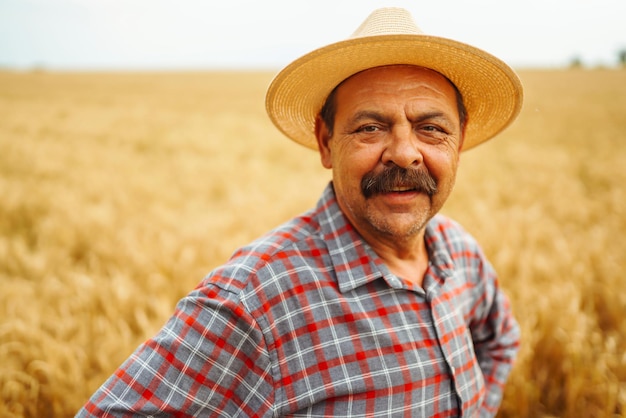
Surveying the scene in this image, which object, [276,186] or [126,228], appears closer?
[126,228]

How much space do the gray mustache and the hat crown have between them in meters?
0.43

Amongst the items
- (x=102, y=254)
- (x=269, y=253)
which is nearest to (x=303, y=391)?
(x=269, y=253)

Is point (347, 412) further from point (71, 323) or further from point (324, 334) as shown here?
point (71, 323)

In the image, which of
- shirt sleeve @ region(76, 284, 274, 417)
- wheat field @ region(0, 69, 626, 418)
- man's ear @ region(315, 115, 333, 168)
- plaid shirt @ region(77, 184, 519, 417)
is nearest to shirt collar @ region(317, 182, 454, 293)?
plaid shirt @ region(77, 184, 519, 417)

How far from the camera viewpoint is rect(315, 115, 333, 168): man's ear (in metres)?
1.73

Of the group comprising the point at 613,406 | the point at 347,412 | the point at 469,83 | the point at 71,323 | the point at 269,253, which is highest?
the point at 469,83

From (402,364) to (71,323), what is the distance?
2193 mm

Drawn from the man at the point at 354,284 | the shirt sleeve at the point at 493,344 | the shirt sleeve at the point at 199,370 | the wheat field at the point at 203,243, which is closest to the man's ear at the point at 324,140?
the man at the point at 354,284

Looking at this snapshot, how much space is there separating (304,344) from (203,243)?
283 centimetres

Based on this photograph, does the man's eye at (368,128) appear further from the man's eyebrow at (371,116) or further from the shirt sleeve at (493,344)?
the shirt sleeve at (493,344)

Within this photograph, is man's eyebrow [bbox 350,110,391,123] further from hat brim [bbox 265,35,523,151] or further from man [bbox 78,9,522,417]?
hat brim [bbox 265,35,523,151]

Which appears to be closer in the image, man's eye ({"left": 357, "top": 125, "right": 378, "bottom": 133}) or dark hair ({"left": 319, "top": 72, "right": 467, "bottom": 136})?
man's eye ({"left": 357, "top": 125, "right": 378, "bottom": 133})

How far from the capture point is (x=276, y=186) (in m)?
6.47

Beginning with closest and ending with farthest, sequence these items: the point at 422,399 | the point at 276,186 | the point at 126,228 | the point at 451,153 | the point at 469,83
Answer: the point at 422,399 → the point at 451,153 → the point at 469,83 → the point at 126,228 → the point at 276,186
